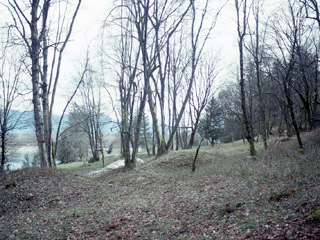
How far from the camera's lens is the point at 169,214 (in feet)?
17.6

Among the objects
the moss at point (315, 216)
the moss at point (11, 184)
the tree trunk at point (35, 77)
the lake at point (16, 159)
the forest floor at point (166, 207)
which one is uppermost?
the tree trunk at point (35, 77)

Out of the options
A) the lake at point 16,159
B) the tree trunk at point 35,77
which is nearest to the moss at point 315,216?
the tree trunk at point 35,77

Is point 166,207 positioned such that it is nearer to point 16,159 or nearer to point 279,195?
point 279,195

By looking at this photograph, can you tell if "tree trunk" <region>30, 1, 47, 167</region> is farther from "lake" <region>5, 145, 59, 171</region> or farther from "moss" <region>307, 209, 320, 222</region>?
"moss" <region>307, 209, 320, 222</region>

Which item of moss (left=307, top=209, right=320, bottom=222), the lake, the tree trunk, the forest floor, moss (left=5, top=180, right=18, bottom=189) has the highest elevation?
the tree trunk

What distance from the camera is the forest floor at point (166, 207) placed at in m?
3.64

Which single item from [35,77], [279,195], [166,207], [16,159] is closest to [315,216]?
[279,195]

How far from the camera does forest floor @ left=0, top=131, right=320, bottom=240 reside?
143 inches

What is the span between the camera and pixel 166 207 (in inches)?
236

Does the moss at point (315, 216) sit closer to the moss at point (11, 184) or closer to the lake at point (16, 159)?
the moss at point (11, 184)

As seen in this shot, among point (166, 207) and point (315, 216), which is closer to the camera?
point (315, 216)

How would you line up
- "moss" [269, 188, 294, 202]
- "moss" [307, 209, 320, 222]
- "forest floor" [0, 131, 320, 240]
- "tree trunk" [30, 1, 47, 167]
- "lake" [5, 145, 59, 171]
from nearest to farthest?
"moss" [307, 209, 320, 222]
"forest floor" [0, 131, 320, 240]
"moss" [269, 188, 294, 202]
"tree trunk" [30, 1, 47, 167]
"lake" [5, 145, 59, 171]

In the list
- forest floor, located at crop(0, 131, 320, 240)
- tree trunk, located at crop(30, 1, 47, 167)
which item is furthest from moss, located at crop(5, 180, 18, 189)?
tree trunk, located at crop(30, 1, 47, 167)

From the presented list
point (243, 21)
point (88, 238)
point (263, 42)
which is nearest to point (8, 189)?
Answer: point (88, 238)
